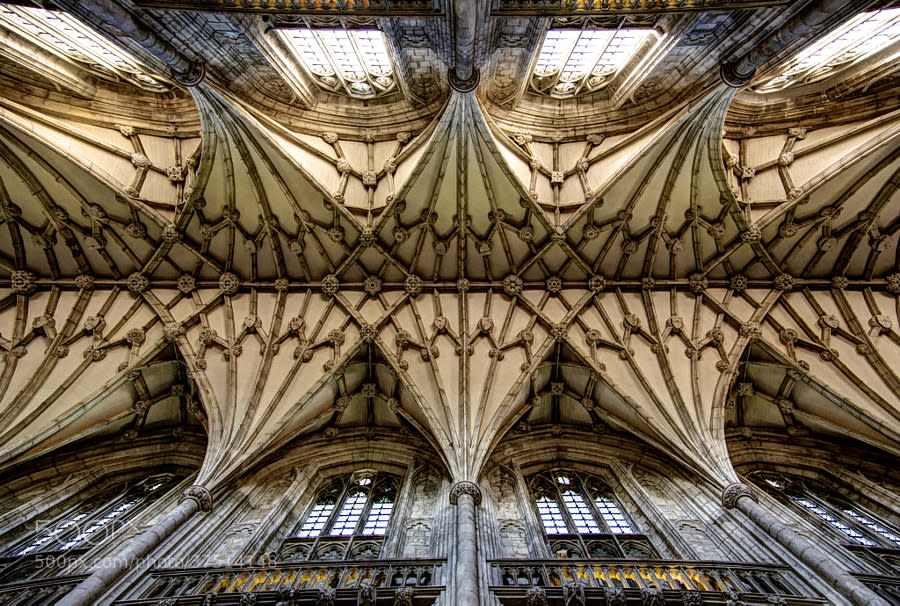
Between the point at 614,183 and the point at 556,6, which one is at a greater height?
the point at 614,183

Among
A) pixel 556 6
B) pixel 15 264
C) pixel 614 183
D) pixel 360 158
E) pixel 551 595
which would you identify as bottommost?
pixel 551 595

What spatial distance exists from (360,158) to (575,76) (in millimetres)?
6189

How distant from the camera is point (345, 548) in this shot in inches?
352

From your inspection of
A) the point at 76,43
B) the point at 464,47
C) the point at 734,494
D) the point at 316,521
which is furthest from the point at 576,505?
the point at 76,43

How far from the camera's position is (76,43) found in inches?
407

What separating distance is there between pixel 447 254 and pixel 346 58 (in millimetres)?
5623

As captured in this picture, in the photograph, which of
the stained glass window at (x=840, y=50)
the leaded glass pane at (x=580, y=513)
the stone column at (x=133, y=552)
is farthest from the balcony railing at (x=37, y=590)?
the stained glass window at (x=840, y=50)

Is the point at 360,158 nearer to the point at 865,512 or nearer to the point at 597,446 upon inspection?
the point at 597,446

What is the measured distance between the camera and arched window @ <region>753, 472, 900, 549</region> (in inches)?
344

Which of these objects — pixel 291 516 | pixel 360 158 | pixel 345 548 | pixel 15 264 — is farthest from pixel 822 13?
pixel 15 264

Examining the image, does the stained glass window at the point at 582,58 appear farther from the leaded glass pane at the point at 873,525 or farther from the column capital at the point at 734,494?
the leaded glass pane at the point at 873,525

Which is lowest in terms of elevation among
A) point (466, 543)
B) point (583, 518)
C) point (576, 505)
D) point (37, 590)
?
point (37, 590)

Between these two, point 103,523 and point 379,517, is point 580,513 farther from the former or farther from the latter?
point 103,523

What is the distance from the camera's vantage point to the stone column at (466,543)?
610 cm
